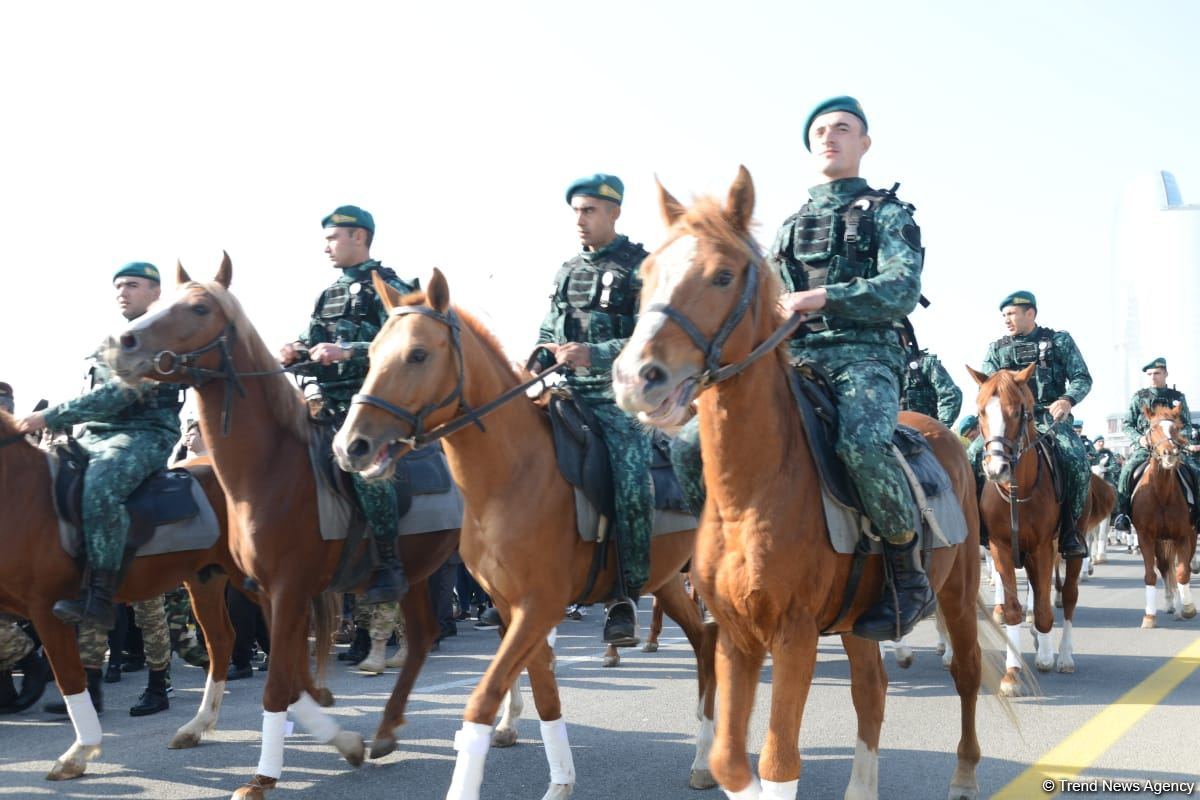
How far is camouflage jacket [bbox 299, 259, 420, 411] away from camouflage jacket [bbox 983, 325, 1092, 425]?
692 cm

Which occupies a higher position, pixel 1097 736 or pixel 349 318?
pixel 349 318

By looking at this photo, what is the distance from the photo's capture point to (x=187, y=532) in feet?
26.5

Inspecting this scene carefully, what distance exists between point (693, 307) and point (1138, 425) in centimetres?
1534

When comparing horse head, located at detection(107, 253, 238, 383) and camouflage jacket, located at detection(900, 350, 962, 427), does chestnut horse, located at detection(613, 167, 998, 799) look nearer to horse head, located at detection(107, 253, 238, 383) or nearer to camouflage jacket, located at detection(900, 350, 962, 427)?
horse head, located at detection(107, 253, 238, 383)

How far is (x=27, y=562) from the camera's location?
24.5ft

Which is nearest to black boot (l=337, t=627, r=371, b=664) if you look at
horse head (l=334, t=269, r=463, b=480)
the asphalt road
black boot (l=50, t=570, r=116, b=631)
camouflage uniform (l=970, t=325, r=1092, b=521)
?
the asphalt road

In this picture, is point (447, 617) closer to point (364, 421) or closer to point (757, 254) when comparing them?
point (364, 421)

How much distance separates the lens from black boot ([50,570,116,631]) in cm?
735

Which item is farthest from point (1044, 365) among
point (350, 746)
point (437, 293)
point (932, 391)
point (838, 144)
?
point (350, 746)

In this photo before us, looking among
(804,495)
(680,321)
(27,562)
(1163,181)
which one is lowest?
(27,562)

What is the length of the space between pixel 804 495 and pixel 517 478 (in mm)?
1847

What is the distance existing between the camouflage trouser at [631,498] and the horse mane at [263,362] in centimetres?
199

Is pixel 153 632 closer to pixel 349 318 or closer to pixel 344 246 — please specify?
pixel 349 318

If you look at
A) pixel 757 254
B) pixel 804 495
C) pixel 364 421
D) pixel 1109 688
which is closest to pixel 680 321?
pixel 757 254
